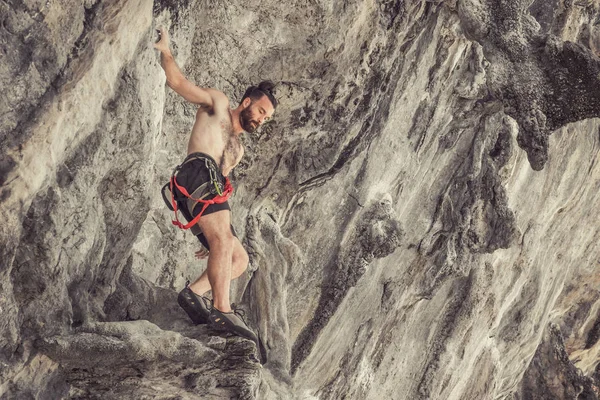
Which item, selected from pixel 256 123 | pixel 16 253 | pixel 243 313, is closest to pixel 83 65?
pixel 16 253

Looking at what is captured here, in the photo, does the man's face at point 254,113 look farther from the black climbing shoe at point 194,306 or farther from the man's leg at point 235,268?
the black climbing shoe at point 194,306

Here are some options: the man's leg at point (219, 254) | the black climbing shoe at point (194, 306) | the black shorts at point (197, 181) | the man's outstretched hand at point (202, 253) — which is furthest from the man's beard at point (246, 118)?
the black climbing shoe at point (194, 306)

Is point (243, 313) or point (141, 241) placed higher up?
point (141, 241)

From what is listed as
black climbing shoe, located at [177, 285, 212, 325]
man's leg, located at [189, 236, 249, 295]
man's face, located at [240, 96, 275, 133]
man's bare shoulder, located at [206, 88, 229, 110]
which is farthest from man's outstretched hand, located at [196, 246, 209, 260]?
man's bare shoulder, located at [206, 88, 229, 110]

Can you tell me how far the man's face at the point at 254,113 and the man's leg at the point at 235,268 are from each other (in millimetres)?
874

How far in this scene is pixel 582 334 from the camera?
11406mm

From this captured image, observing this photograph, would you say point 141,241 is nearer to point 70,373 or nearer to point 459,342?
point 70,373

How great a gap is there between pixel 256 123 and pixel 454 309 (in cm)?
361

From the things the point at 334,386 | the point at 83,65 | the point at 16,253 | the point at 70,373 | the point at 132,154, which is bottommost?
the point at 334,386

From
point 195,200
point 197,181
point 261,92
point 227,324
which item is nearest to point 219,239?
point 195,200

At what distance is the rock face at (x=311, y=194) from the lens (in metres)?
5.16

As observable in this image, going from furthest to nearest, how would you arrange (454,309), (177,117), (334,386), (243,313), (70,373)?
1. (454,309)
2. (334,386)
3. (243,313)
4. (177,117)
5. (70,373)

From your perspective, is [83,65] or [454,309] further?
Answer: [454,309]

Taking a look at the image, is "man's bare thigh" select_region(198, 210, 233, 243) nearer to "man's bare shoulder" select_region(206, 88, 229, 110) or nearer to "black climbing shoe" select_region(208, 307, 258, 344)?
"black climbing shoe" select_region(208, 307, 258, 344)
